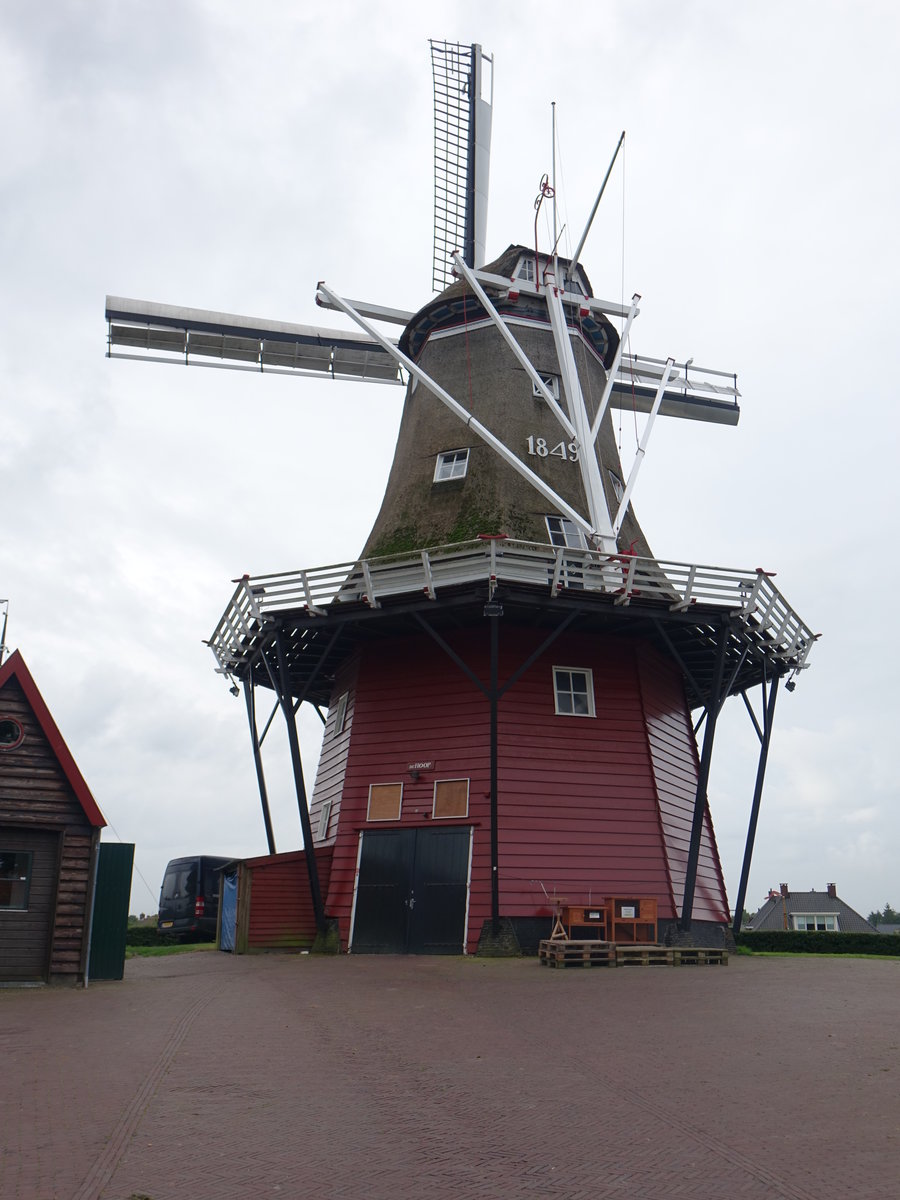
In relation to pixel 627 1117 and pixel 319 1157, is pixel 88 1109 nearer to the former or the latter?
pixel 319 1157

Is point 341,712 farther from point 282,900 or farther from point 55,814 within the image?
point 55,814

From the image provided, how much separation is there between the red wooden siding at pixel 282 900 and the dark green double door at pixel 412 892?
1.30 m

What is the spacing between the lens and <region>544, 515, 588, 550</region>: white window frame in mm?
20953

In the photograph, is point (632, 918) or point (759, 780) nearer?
→ point (632, 918)

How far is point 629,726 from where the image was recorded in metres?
19.6

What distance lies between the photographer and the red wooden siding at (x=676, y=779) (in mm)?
19531

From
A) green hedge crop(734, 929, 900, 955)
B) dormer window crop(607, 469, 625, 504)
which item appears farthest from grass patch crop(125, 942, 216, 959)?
green hedge crop(734, 929, 900, 955)

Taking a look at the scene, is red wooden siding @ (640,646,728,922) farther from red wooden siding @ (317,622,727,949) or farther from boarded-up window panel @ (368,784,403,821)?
boarded-up window panel @ (368,784,403,821)

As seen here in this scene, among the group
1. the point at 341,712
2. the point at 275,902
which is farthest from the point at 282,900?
the point at 341,712

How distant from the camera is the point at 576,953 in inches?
615

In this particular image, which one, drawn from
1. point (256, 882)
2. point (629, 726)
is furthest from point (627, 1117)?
point (256, 882)

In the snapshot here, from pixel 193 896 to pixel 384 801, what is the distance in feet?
30.6

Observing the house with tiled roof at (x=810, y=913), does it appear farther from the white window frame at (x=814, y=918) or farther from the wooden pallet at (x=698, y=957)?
the wooden pallet at (x=698, y=957)

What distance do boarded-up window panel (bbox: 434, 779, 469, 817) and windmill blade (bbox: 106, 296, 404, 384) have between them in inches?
517
